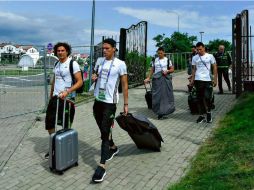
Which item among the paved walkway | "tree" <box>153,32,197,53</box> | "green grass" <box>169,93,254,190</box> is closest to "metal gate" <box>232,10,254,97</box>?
the paved walkway

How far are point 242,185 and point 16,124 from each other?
626 centimetres

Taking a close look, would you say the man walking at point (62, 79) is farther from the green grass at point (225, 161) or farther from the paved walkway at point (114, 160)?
the green grass at point (225, 161)

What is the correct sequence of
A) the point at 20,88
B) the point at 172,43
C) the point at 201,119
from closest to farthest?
1. the point at 201,119
2. the point at 20,88
3. the point at 172,43

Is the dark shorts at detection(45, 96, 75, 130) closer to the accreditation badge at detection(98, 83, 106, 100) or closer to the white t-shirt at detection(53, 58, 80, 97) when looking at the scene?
the white t-shirt at detection(53, 58, 80, 97)

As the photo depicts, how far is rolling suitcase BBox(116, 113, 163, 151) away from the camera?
6.24 m

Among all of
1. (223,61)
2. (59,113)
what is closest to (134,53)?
(223,61)

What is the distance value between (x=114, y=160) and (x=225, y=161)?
5.47 ft

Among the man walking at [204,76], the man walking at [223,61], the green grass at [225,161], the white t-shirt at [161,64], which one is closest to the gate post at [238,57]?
the man walking at [223,61]

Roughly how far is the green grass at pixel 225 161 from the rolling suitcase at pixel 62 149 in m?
1.54

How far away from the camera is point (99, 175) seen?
5.40 metres

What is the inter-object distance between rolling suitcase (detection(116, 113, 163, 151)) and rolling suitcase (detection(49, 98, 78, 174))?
0.80 metres

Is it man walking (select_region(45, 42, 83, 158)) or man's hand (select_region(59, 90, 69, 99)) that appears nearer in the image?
man's hand (select_region(59, 90, 69, 99))

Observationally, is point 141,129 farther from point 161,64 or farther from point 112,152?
point 161,64

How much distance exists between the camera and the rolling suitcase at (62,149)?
18.2 feet
